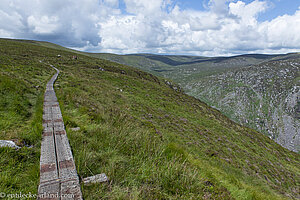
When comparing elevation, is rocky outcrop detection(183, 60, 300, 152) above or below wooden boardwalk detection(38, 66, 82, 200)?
below

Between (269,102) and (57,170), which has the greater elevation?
(57,170)

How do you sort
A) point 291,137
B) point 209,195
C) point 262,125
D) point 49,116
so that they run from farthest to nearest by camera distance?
point 262,125
point 291,137
point 49,116
point 209,195

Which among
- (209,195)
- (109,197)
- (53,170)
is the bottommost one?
(209,195)

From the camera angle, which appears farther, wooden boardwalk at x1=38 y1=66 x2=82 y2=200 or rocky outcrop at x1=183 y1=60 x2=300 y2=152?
rocky outcrop at x1=183 y1=60 x2=300 y2=152

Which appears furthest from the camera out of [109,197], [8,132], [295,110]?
[295,110]

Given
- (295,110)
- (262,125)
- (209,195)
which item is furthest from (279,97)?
(209,195)

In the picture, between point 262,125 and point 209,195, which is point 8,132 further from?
point 262,125

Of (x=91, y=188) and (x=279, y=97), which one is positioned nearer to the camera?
(x=91, y=188)

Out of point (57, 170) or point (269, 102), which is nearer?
point (57, 170)

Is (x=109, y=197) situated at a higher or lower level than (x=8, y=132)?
lower

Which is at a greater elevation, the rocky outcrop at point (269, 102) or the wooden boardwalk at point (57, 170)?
the wooden boardwalk at point (57, 170)

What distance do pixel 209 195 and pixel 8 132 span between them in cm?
630

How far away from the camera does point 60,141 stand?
434 centimetres

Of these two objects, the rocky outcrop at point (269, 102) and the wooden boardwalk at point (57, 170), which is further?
the rocky outcrop at point (269, 102)
